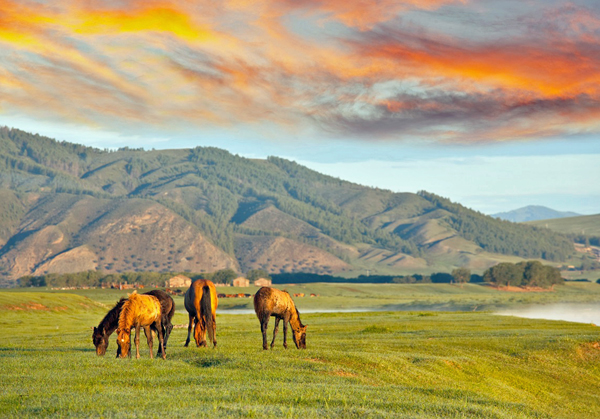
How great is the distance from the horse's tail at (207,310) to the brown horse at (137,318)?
3.03 metres

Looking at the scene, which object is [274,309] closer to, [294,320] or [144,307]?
[294,320]

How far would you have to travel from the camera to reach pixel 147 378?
2328 centimetres

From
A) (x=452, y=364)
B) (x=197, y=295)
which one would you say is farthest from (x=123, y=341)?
(x=452, y=364)

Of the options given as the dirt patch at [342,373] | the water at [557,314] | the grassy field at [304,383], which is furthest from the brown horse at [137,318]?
the water at [557,314]

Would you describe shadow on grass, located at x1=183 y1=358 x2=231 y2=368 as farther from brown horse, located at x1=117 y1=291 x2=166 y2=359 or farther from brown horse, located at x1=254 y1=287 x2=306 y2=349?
brown horse, located at x1=254 y1=287 x2=306 y2=349

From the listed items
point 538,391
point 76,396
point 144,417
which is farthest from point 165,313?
point 538,391

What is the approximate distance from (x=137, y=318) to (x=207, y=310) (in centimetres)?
460

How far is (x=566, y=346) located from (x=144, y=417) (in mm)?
37978

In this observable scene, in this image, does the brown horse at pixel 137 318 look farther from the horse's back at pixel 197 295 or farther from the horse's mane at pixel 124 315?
the horse's back at pixel 197 295

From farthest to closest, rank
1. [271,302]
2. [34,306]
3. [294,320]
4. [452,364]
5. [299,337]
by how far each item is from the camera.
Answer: [34,306], [299,337], [294,320], [452,364], [271,302]

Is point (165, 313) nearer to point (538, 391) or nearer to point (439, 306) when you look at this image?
point (538, 391)

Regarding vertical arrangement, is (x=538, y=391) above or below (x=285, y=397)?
below

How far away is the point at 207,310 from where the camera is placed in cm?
3133

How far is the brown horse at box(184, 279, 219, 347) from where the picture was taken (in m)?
31.5
